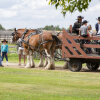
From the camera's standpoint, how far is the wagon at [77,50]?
18.4 meters

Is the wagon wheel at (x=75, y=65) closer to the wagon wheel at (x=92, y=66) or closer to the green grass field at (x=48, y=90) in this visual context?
the wagon wheel at (x=92, y=66)

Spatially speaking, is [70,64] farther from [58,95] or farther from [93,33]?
[58,95]

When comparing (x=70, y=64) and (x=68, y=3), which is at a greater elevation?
(x=68, y=3)

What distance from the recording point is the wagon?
1842cm

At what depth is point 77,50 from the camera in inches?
741

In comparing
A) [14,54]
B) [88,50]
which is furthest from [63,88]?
[14,54]

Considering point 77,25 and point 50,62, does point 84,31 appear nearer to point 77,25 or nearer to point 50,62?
point 77,25

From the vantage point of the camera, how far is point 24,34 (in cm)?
2252

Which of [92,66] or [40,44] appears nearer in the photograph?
[92,66]

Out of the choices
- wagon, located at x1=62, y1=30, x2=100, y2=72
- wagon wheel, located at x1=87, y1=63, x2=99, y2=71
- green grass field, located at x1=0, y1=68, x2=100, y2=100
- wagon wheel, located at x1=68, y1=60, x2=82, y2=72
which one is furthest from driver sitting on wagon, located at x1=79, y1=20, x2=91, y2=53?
green grass field, located at x1=0, y1=68, x2=100, y2=100

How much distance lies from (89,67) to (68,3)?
405 inches

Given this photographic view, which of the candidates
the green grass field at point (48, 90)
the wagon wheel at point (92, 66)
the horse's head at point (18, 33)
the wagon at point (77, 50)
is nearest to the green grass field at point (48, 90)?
the green grass field at point (48, 90)

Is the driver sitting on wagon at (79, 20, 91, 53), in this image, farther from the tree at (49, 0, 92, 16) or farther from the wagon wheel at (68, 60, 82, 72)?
the tree at (49, 0, 92, 16)

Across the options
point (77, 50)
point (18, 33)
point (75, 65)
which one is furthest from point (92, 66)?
point (18, 33)
